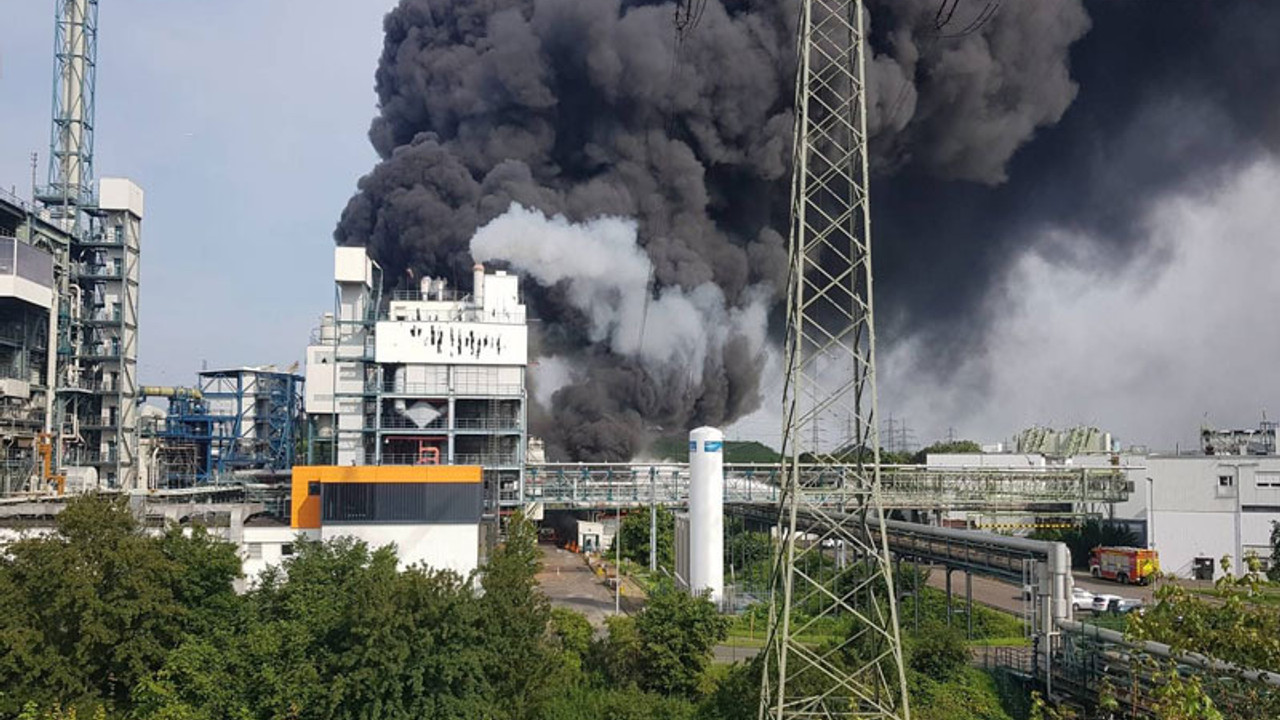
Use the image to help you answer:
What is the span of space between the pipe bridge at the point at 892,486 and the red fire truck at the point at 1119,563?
589 centimetres

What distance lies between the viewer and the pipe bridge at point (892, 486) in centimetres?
4772

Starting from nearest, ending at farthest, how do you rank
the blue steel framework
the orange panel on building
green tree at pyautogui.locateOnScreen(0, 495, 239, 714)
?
green tree at pyautogui.locateOnScreen(0, 495, 239, 714) < the orange panel on building < the blue steel framework

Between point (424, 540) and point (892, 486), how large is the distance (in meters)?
26.7

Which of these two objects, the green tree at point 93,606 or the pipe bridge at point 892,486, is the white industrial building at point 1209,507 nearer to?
the pipe bridge at point 892,486

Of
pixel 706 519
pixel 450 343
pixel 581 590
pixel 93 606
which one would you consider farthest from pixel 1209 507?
pixel 93 606

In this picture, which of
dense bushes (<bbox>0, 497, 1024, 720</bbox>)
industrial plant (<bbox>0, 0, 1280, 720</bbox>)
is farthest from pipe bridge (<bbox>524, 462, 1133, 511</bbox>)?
dense bushes (<bbox>0, 497, 1024, 720</bbox>)

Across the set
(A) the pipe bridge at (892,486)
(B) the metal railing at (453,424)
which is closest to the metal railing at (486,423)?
(B) the metal railing at (453,424)

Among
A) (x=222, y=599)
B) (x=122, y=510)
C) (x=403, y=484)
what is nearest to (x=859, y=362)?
(x=222, y=599)

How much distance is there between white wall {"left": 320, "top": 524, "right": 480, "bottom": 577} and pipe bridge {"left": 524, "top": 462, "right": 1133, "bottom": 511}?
13540 millimetres

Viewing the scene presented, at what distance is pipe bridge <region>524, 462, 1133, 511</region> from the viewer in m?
47.7

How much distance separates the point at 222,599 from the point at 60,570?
3.01m

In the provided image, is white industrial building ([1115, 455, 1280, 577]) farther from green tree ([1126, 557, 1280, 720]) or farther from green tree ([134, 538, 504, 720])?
green tree ([1126, 557, 1280, 720])

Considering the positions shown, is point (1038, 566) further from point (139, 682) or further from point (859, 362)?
point (139, 682)

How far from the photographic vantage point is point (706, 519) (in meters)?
33.4
